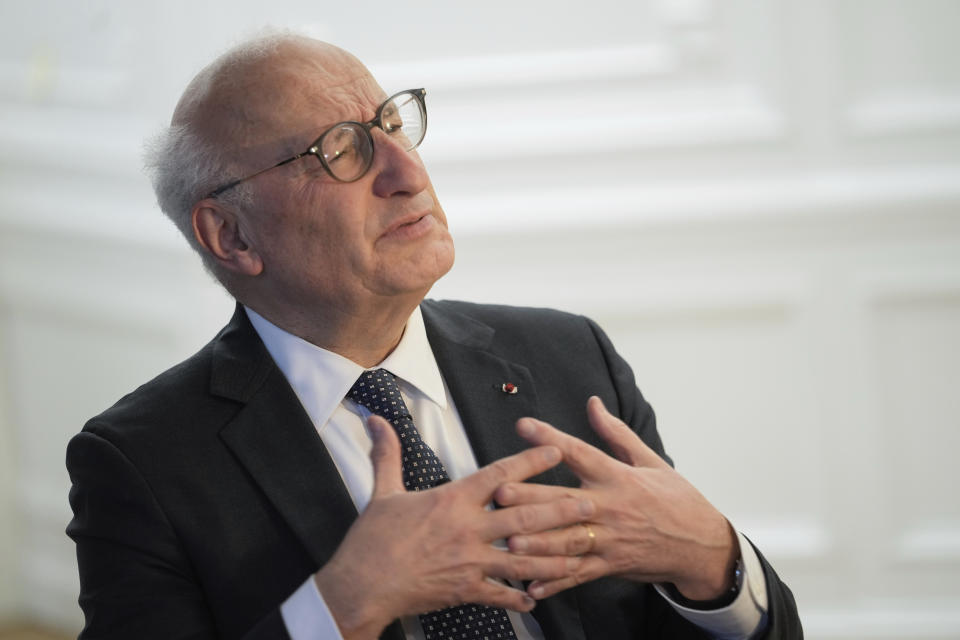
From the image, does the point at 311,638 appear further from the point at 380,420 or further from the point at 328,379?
the point at 328,379

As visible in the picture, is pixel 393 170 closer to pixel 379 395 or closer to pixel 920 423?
pixel 379 395

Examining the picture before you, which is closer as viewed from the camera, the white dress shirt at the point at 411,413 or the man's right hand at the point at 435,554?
the man's right hand at the point at 435,554

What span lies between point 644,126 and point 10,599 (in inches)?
93.9

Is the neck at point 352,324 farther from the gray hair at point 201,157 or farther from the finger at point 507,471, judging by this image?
the finger at point 507,471

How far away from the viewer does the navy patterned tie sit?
1.53 meters

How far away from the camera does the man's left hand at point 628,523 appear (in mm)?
1384

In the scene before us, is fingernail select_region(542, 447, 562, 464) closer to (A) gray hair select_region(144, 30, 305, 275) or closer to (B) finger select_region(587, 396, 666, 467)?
(B) finger select_region(587, 396, 666, 467)

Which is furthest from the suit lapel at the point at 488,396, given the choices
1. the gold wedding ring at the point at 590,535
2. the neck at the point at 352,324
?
the gold wedding ring at the point at 590,535

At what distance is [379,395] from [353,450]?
89 mm

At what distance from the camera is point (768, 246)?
9.11ft

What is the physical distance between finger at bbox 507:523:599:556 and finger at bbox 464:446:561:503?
0.07 meters

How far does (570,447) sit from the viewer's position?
141 cm

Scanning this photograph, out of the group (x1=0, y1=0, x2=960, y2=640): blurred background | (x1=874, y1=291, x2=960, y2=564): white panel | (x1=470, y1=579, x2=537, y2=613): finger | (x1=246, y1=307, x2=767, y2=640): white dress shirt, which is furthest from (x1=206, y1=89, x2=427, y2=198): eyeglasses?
(x1=874, y1=291, x2=960, y2=564): white panel

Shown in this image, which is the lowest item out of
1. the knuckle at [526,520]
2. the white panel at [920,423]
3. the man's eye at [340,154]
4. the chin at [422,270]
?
the white panel at [920,423]
